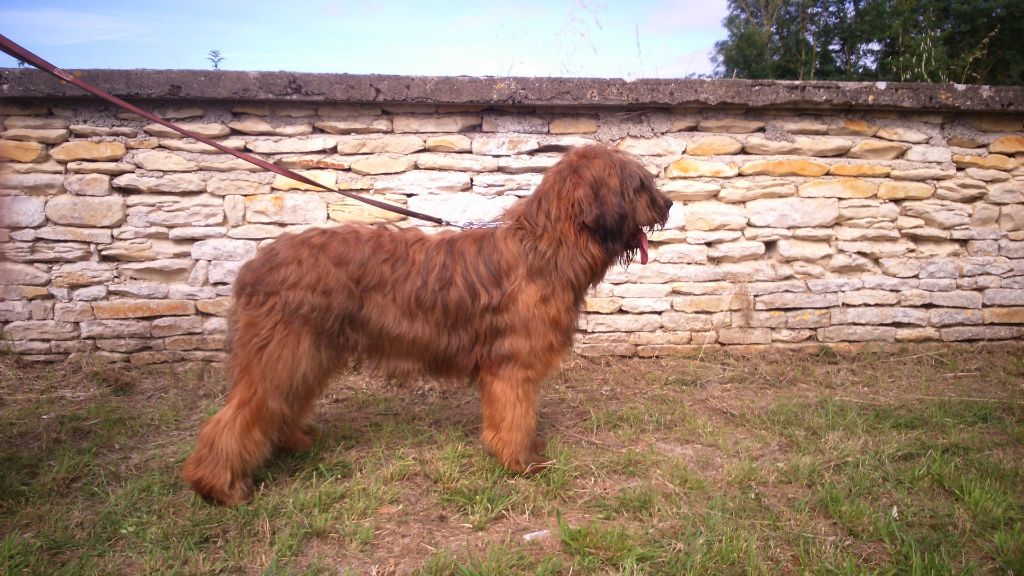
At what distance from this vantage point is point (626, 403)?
4590mm

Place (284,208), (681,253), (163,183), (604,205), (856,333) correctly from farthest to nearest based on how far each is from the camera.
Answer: (856,333) < (681,253) < (284,208) < (163,183) < (604,205)

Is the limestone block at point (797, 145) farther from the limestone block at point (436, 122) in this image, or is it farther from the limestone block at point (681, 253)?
the limestone block at point (436, 122)

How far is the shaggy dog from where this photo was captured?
124 inches

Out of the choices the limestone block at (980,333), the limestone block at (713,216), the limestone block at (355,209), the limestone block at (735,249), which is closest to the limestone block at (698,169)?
the limestone block at (713,216)

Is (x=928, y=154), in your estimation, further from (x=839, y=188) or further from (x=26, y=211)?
(x=26, y=211)

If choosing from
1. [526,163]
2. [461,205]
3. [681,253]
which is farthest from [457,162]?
[681,253]

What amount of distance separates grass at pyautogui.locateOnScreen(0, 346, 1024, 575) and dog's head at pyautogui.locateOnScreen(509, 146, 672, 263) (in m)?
1.34

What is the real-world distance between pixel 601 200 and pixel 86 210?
4107 millimetres

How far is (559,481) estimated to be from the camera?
11.2 feet

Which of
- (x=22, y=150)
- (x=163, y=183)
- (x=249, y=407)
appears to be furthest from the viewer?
(x=163, y=183)

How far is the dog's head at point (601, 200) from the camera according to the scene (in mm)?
3326

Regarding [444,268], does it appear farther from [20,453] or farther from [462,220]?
[20,453]

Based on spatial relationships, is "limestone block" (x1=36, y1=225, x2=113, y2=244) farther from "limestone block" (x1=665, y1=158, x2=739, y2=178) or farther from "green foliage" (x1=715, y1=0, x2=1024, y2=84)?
"green foliage" (x1=715, y1=0, x2=1024, y2=84)

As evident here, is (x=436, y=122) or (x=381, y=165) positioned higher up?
(x=436, y=122)
